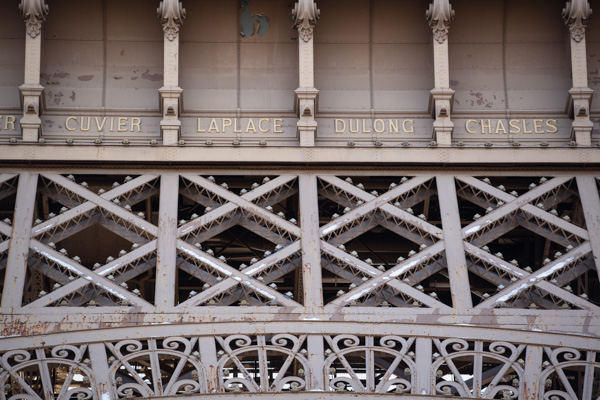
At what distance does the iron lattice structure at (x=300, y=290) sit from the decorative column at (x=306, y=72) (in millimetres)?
756

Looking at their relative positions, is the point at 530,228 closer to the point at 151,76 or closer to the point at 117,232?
the point at 117,232

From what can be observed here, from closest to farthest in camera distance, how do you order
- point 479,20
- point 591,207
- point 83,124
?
point 591,207, point 83,124, point 479,20

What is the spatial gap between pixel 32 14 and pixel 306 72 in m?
4.34

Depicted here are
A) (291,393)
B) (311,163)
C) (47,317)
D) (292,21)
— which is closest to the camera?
(291,393)

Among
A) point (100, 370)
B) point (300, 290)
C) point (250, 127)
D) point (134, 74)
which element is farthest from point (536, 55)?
point (100, 370)

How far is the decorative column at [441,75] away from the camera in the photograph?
21188 millimetres

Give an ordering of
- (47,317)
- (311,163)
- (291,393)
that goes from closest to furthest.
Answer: (291,393) → (47,317) → (311,163)

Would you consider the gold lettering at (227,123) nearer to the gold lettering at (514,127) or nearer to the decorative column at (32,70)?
the decorative column at (32,70)

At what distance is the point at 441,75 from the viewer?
21.3 m

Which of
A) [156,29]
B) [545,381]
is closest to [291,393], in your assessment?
[545,381]

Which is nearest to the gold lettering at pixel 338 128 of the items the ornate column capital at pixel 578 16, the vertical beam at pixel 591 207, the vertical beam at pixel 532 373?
the vertical beam at pixel 591 207

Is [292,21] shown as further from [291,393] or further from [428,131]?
[291,393]

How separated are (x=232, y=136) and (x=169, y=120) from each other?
1.07 metres

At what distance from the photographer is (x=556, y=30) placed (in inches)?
878
